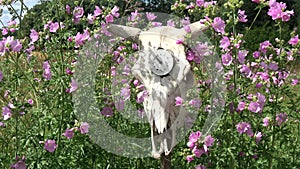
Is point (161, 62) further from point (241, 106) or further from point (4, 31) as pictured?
point (4, 31)

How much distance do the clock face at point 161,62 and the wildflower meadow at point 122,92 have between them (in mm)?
157

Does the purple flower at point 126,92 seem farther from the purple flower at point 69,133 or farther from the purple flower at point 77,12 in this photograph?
the purple flower at point 77,12

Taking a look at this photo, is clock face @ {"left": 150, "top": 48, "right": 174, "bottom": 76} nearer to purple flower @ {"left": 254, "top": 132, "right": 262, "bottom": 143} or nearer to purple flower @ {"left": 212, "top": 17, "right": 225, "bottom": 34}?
purple flower @ {"left": 212, "top": 17, "right": 225, "bottom": 34}

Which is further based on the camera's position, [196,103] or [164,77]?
[196,103]

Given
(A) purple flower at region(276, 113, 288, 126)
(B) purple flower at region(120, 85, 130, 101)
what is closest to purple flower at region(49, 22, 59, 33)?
(B) purple flower at region(120, 85, 130, 101)

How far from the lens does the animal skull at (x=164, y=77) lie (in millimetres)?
2420

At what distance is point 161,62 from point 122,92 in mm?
450

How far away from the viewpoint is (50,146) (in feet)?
8.73

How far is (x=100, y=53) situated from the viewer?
3.01 m

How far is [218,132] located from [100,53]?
882mm

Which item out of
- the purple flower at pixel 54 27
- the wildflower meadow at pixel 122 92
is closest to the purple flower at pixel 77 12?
the wildflower meadow at pixel 122 92

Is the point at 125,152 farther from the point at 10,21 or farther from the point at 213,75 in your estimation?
the point at 10,21

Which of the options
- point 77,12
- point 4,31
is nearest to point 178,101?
point 77,12

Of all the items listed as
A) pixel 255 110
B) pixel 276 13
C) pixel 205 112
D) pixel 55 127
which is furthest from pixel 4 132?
pixel 276 13
